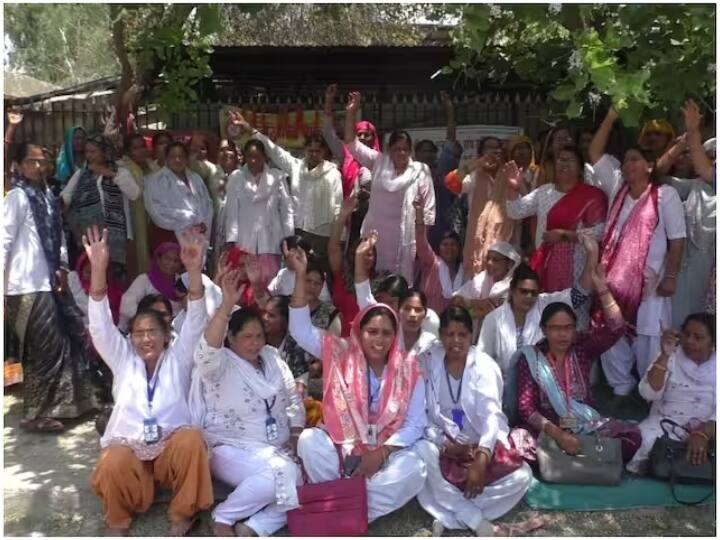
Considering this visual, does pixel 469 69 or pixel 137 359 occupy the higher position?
pixel 469 69

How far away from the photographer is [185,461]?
3.38 m

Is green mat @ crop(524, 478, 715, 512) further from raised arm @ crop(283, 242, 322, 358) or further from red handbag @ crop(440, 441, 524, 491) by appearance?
raised arm @ crop(283, 242, 322, 358)

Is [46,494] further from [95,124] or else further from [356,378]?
[95,124]

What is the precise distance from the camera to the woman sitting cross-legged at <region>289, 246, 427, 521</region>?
351 centimetres

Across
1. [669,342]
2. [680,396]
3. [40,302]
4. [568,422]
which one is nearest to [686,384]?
[680,396]

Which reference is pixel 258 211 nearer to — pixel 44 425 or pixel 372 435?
pixel 44 425

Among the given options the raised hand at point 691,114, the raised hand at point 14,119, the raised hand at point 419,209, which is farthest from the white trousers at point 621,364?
the raised hand at point 14,119

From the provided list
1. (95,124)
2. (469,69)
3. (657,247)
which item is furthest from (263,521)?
(95,124)

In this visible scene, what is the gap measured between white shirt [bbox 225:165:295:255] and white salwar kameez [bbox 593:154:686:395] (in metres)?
2.18

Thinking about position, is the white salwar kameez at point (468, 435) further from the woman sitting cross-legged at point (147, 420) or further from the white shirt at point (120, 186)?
the white shirt at point (120, 186)

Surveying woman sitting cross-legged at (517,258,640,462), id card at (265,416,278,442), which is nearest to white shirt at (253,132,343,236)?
woman sitting cross-legged at (517,258,640,462)

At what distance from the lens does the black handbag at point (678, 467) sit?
3682mm

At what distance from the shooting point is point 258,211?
546 cm

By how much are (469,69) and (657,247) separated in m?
2.97
